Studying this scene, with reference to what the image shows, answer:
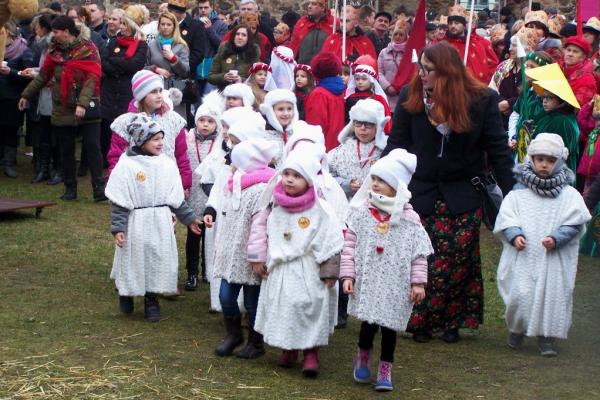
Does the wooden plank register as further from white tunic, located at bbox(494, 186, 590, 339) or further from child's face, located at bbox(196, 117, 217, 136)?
white tunic, located at bbox(494, 186, 590, 339)

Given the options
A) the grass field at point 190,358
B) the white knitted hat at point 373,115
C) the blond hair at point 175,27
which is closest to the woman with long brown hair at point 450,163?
the grass field at point 190,358

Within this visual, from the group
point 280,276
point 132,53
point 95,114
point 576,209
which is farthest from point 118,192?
point 132,53

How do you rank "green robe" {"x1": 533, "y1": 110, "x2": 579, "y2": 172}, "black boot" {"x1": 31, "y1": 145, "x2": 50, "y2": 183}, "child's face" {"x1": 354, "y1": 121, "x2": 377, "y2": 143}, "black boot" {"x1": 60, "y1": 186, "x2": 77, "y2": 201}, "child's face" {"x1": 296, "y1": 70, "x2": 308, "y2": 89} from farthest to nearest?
"black boot" {"x1": 31, "y1": 145, "x2": 50, "y2": 183} < "black boot" {"x1": 60, "y1": 186, "x2": 77, "y2": 201} < "child's face" {"x1": 296, "y1": 70, "x2": 308, "y2": 89} < "green robe" {"x1": 533, "y1": 110, "x2": 579, "y2": 172} < "child's face" {"x1": 354, "y1": 121, "x2": 377, "y2": 143}

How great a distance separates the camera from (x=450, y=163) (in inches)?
288

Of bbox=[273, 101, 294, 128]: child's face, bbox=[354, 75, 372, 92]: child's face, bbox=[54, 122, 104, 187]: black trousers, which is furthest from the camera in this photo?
bbox=[54, 122, 104, 187]: black trousers

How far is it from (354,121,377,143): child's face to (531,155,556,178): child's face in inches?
50.1

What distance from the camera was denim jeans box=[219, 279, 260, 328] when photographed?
23.2 ft

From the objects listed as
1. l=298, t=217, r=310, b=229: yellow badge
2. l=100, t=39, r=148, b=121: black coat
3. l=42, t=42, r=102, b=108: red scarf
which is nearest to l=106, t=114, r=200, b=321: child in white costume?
l=298, t=217, r=310, b=229: yellow badge

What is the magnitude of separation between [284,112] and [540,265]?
2302mm

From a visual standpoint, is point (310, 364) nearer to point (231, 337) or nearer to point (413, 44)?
point (231, 337)

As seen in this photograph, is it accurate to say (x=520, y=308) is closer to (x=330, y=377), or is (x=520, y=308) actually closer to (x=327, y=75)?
(x=330, y=377)

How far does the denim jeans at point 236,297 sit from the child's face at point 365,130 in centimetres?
166

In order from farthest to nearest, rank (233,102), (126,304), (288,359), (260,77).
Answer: (260,77), (233,102), (126,304), (288,359)

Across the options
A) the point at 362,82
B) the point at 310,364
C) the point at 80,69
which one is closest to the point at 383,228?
the point at 310,364
